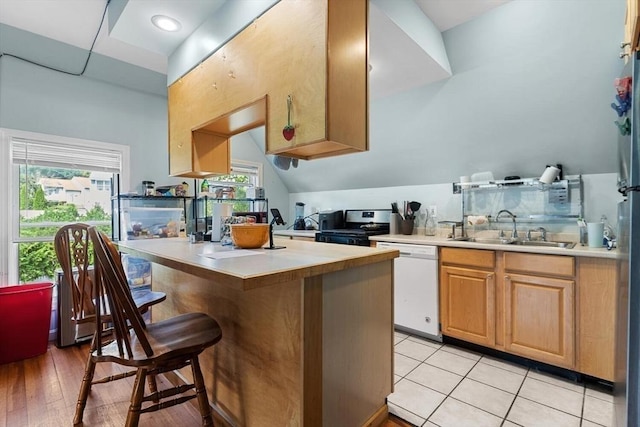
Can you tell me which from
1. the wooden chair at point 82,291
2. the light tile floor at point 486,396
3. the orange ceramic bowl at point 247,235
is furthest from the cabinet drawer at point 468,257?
the wooden chair at point 82,291

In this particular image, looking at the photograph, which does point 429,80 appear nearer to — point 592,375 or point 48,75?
point 592,375

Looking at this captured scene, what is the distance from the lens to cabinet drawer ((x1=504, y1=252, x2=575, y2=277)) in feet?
6.70

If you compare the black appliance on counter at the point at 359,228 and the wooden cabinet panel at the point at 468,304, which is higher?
the black appliance on counter at the point at 359,228

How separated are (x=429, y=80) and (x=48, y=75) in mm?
3355

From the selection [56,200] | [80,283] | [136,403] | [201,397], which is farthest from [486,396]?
[56,200]

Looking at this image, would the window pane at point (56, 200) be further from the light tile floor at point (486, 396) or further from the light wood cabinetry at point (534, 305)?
the light wood cabinetry at point (534, 305)

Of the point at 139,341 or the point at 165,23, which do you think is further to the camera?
the point at 165,23

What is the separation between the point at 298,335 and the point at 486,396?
1.52 metres

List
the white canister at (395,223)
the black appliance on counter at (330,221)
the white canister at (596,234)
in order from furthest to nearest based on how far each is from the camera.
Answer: the black appliance on counter at (330,221)
the white canister at (395,223)
the white canister at (596,234)

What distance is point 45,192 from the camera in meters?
2.78

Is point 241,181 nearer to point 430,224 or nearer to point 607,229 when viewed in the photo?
point 430,224

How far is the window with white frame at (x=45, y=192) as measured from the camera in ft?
8.50

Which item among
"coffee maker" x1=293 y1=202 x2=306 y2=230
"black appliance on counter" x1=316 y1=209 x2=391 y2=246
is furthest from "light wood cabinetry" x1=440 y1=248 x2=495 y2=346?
"coffee maker" x1=293 y1=202 x2=306 y2=230

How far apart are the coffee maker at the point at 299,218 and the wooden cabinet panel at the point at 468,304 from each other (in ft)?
7.66
